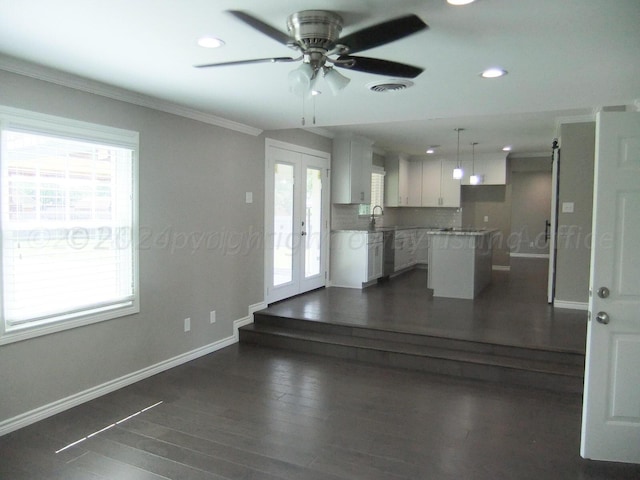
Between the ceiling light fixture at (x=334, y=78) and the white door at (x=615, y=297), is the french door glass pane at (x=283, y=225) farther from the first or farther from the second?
the white door at (x=615, y=297)

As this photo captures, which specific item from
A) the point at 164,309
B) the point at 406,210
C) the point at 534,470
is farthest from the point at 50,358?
the point at 406,210

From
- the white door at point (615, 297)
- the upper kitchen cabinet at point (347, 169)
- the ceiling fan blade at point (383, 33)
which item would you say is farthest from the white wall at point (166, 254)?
the white door at point (615, 297)

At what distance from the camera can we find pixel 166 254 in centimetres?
420

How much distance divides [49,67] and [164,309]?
7.32 ft

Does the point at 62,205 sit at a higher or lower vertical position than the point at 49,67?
lower

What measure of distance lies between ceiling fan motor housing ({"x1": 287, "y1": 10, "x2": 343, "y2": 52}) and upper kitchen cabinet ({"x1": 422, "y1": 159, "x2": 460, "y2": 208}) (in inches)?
306

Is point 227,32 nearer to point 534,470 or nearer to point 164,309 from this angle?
point 164,309

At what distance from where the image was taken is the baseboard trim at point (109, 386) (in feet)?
10.1

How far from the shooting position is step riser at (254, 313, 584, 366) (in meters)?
4.06

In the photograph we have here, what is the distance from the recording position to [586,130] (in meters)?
5.71

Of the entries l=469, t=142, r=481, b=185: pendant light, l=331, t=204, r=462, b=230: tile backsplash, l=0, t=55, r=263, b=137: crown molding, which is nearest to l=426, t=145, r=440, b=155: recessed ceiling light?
l=469, t=142, r=481, b=185: pendant light

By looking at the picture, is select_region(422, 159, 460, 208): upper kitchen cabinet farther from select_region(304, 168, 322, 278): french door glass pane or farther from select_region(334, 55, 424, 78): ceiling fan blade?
select_region(334, 55, 424, 78): ceiling fan blade

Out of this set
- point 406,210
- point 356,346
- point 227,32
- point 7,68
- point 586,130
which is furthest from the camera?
point 406,210

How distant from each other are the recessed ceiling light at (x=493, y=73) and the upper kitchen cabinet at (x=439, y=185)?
656cm
